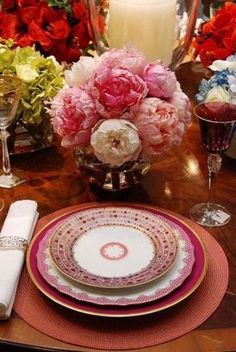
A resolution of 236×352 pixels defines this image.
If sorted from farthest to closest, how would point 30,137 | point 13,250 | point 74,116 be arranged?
point 30,137 < point 74,116 < point 13,250

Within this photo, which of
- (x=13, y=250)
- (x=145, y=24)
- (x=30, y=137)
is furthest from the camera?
(x=145, y=24)

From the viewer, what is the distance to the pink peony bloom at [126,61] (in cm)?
106

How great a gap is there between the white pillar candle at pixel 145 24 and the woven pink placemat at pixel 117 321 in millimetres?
778

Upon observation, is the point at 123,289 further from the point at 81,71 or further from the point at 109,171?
the point at 81,71

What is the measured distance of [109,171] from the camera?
3.69 ft

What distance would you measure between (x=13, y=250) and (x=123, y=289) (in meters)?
0.22

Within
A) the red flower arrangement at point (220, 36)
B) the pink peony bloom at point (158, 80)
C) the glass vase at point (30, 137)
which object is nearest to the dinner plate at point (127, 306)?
the pink peony bloom at point (158, 80)

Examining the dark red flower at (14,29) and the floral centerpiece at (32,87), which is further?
the dark red flower at (14,29)

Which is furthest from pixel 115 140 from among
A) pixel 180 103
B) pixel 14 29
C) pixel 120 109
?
pixel 14 29

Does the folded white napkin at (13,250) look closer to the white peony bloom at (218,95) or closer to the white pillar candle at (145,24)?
the white peony bloom at (218,95)

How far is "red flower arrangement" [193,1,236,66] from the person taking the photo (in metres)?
1.43

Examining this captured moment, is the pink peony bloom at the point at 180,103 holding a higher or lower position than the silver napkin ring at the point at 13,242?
higher

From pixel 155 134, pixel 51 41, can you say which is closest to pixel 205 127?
pixel 155 134

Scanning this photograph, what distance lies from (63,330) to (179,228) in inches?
11.3
